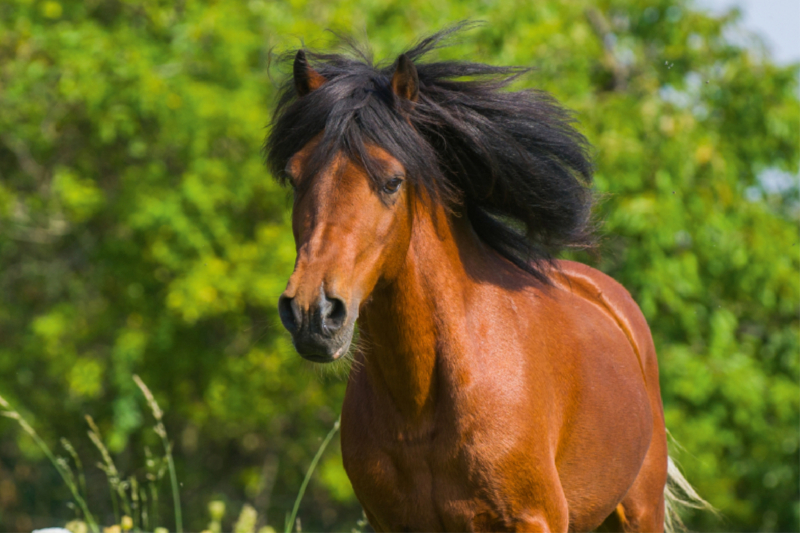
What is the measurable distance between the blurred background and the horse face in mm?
6674

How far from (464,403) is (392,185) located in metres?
0.73

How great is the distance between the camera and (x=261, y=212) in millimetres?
11234

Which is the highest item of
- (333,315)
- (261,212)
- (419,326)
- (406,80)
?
(406,80)

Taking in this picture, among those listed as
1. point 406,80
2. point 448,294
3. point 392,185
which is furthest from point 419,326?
point 406,80

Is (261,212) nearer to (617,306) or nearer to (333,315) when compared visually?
(617,306)

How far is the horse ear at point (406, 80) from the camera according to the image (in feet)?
8.99

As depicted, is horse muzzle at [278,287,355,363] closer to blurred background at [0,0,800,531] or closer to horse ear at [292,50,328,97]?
horse ear at [292,50,328,97]

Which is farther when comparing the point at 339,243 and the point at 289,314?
the point at 339,243

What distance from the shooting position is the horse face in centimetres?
231

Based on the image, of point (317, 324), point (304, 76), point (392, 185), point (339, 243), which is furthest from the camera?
point (304, 76)

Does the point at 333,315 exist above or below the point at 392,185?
below

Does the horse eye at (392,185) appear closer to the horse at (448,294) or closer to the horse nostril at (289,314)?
the horse at (448,294)

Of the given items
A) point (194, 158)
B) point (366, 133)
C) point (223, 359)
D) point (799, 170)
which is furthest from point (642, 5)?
point (366, 133)

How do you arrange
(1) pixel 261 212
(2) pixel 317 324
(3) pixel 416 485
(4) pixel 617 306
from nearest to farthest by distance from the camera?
(2) pixel 317 324 → (3) pixel 416 485 → (4) pixel 617 306 → (1) pixel 261 212
